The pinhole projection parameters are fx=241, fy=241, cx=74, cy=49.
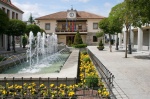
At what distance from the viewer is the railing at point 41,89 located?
20.8 ft

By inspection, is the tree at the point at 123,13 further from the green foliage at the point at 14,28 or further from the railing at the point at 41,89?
the green foliage at the point at 14,28

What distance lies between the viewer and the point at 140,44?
1158 inches

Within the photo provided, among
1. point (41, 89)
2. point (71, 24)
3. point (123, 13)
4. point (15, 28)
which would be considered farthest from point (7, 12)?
point (41, 89)

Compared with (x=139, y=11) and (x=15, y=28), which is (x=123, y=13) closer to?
(x=139, y=11)

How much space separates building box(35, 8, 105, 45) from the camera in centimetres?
5403

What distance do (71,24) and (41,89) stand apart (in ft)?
155

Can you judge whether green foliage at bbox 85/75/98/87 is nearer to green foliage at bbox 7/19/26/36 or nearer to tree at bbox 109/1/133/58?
tree at bbox 109/1/133/58

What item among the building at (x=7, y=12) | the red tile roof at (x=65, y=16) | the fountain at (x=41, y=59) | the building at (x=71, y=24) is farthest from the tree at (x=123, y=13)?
the red tile roof at (x=65, y=16)

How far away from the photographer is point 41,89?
6746 millimetres

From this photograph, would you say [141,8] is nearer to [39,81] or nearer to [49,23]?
[39,81]

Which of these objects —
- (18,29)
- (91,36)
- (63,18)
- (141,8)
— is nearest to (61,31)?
(63,18)

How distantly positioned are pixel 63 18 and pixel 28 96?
48.6 m

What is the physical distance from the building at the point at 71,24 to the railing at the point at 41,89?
46401 mm

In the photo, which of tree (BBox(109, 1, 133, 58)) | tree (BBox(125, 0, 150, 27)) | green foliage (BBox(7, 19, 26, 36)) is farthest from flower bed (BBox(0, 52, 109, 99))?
green foliage (BBox(7, 19, 26, 36))
